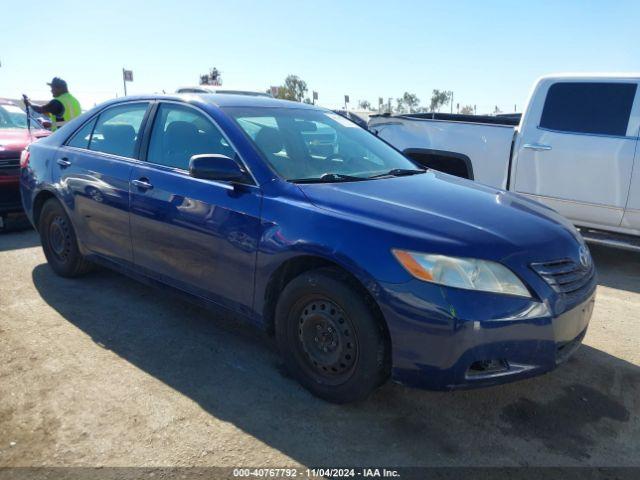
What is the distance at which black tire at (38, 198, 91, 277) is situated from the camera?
14.9 ft

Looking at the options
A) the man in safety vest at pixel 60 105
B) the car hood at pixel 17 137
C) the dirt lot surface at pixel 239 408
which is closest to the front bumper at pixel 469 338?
the dirt lot surface at pixel 239 408

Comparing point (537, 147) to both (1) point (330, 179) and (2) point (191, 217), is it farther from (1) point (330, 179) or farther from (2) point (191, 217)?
(2) point (191, 217)

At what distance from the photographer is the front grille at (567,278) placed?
259 centimetres

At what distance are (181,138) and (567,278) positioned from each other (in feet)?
8.46

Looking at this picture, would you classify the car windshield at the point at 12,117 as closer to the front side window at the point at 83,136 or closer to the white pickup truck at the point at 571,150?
the front side window at the point at 83,136

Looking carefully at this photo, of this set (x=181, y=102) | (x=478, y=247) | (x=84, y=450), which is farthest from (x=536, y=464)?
(x=181, y=102)

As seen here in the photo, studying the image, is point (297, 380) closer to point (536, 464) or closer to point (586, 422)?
point (536, 464)

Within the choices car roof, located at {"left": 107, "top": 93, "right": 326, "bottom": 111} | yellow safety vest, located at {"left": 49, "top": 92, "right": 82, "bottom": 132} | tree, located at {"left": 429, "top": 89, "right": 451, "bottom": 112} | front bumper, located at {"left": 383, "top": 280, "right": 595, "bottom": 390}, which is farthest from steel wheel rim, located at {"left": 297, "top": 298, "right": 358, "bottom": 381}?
tree, located at {"left": 429, "top": 89, "right": 451, "bottom": 112}

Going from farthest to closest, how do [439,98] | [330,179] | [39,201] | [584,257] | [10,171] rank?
[439,98] < [10,171] < [39,201] < [330,179] < [584,257]

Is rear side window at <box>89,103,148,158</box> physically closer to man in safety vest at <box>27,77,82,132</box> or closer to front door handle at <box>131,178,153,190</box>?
front door handle at <box>131,178,153,190</box>

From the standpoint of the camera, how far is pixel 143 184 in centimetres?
364

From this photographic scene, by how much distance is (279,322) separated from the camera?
299 cm

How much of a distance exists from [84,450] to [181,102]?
7.57 ft

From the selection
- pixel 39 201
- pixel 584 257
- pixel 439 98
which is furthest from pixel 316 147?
pixel 439 98
